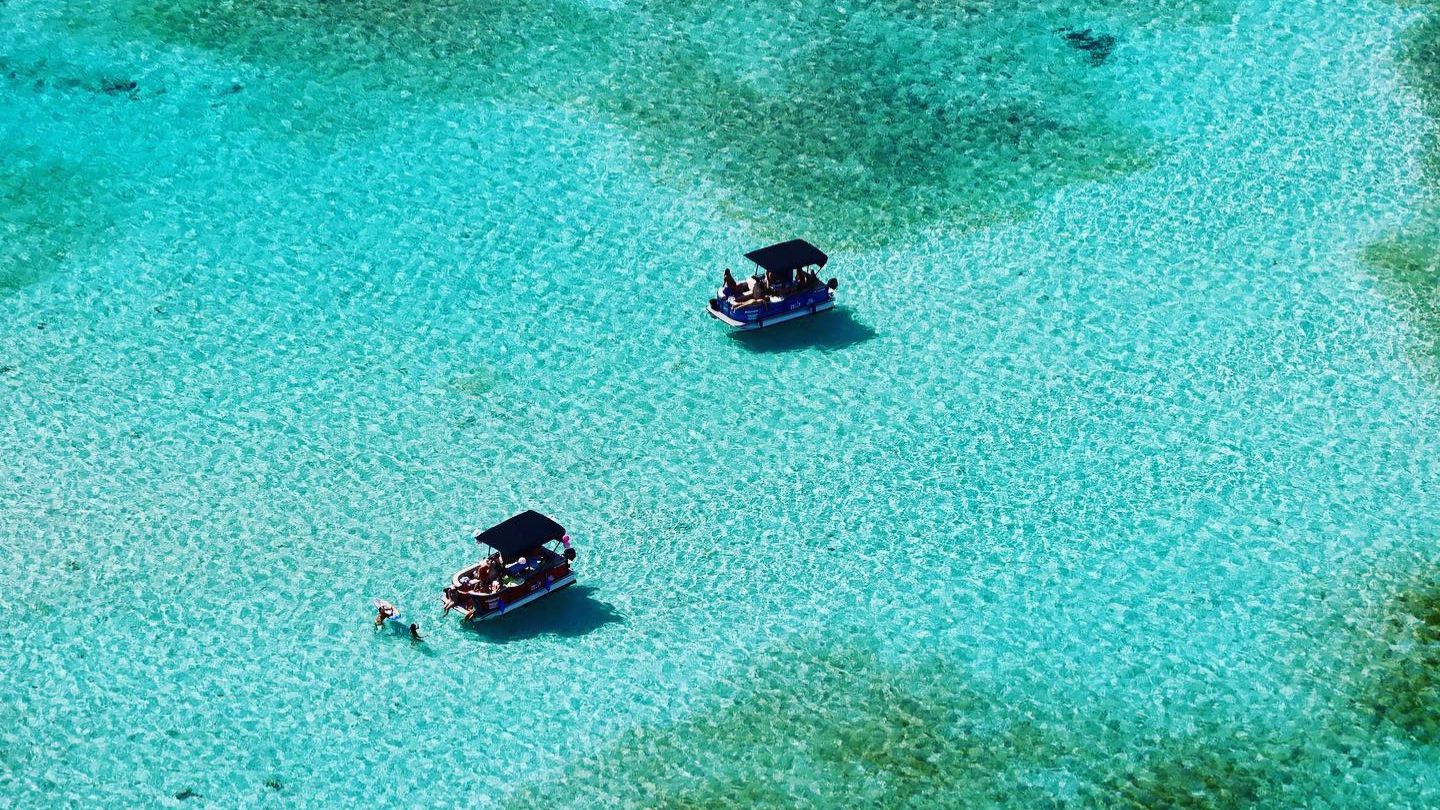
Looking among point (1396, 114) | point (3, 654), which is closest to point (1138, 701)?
point (3, 654)

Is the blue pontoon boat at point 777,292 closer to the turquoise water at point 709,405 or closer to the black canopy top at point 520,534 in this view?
the turquoise water at point 709,405

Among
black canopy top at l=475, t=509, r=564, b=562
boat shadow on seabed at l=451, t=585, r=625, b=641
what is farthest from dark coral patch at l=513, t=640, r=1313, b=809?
black canopy top at l=475, t=509, r=564, b=562

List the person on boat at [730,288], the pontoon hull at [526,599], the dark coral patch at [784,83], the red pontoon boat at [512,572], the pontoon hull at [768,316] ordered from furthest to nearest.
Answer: the dark coral patch at [784,83] → the person on boat at [730,288] → the pontoon hull at [768,316] → the pontoon hull at [526,599] → the red pontoon boat at [512,572]

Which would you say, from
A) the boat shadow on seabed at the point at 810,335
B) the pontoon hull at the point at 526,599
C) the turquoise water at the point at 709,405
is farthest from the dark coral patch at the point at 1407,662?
the pontoon hull at the point at 526,599

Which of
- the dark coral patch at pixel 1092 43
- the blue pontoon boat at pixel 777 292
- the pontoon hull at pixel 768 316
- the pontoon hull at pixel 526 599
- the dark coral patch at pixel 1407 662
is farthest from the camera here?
the dark coral patch at pixel 1092 43

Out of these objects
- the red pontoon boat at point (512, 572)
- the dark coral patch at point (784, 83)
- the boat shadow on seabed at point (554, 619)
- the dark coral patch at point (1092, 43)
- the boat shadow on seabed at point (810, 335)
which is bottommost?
the boat shadow on seabed at point (554, 619)

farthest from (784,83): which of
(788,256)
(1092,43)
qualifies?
(788,256)

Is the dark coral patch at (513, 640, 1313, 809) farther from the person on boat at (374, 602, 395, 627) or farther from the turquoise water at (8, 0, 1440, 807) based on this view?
the person on boat at (374, 602, 395, 627)

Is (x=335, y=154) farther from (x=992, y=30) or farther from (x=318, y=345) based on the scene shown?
(x=992, y=30)

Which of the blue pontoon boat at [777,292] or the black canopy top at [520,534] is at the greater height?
the blue pontoon boat at [777,292]
